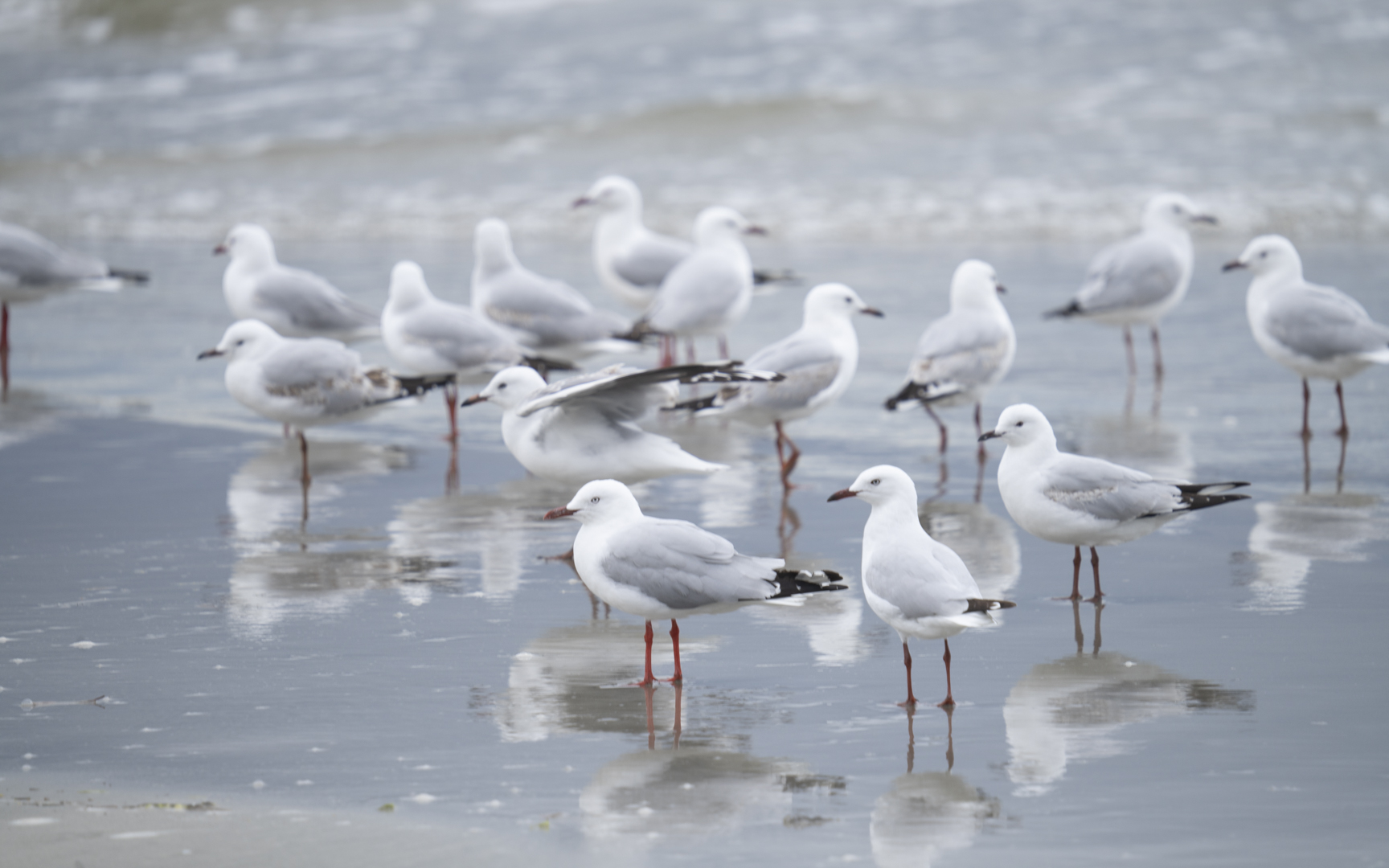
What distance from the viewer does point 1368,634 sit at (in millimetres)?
5793

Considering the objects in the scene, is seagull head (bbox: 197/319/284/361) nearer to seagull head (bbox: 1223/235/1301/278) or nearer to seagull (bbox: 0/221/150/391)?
seagull (bbox: 0/221/150/391)

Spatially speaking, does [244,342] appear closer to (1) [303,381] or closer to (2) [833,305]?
(1) [303,381]

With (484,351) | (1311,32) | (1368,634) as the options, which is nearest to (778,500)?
(484,351)

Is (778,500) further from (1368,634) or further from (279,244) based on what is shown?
(279,244)

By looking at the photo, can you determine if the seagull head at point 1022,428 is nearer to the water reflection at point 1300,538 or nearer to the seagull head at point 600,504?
the water reflection at point 1300,538

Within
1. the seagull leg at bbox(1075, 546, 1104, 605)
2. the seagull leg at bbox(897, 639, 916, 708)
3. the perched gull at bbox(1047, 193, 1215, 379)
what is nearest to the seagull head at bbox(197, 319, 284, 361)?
the seagull leg at bbox(1075, 546, 1104, 605)

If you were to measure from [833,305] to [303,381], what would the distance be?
10.0 ft

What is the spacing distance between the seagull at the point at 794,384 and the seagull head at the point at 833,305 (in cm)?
2

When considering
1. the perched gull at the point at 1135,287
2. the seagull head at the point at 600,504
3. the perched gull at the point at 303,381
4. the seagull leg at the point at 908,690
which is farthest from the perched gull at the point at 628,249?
the seagull leg at the point at 908,690

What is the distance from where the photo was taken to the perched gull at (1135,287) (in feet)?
38.1

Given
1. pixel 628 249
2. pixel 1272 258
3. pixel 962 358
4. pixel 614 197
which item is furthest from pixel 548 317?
pixel 1272 258

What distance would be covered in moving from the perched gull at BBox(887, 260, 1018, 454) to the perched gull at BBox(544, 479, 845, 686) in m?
3.33

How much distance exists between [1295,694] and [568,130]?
75.2ft

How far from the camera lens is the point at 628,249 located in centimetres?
1291
